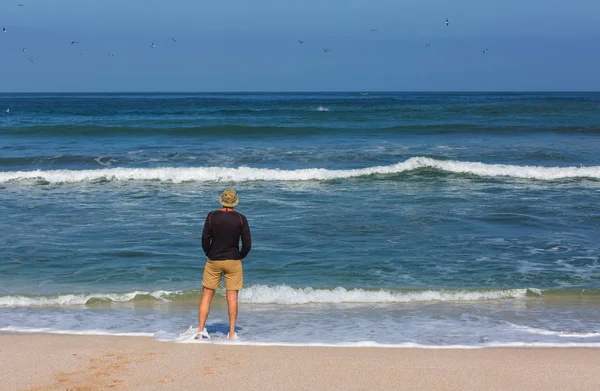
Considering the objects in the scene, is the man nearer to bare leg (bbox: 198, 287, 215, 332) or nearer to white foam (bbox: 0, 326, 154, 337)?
bare leg (bbox: 198, 287, 215, 332)

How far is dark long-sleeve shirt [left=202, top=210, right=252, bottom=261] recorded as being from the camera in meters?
6.74

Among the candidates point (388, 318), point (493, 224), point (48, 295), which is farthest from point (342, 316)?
point (493, 224)

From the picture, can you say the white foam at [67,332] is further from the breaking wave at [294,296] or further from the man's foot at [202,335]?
the breaking wave at [294,296]

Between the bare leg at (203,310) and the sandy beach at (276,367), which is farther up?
the bare leg at (203,310)

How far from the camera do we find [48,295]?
28.6 feet

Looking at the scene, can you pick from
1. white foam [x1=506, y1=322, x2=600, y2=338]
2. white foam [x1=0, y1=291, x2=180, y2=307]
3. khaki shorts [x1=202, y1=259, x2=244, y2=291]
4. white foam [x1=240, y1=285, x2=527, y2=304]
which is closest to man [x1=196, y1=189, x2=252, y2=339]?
khaki shorts [x1=202, y1=259, x2=244, y2=291]

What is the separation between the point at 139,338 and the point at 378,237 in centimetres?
574

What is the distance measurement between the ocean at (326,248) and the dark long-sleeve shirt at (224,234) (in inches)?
35.5

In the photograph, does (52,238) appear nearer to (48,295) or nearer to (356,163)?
(48,295)

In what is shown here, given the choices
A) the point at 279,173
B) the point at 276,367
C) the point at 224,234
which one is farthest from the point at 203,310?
the point at 279,173

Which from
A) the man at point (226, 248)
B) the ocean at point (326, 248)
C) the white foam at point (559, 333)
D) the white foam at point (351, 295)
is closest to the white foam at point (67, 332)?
the ocean at point (326, 248)

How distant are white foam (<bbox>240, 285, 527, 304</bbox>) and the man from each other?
1.72 m

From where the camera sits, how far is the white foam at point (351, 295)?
340 inches

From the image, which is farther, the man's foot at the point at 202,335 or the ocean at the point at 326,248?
the ocean at the point at 326,248
